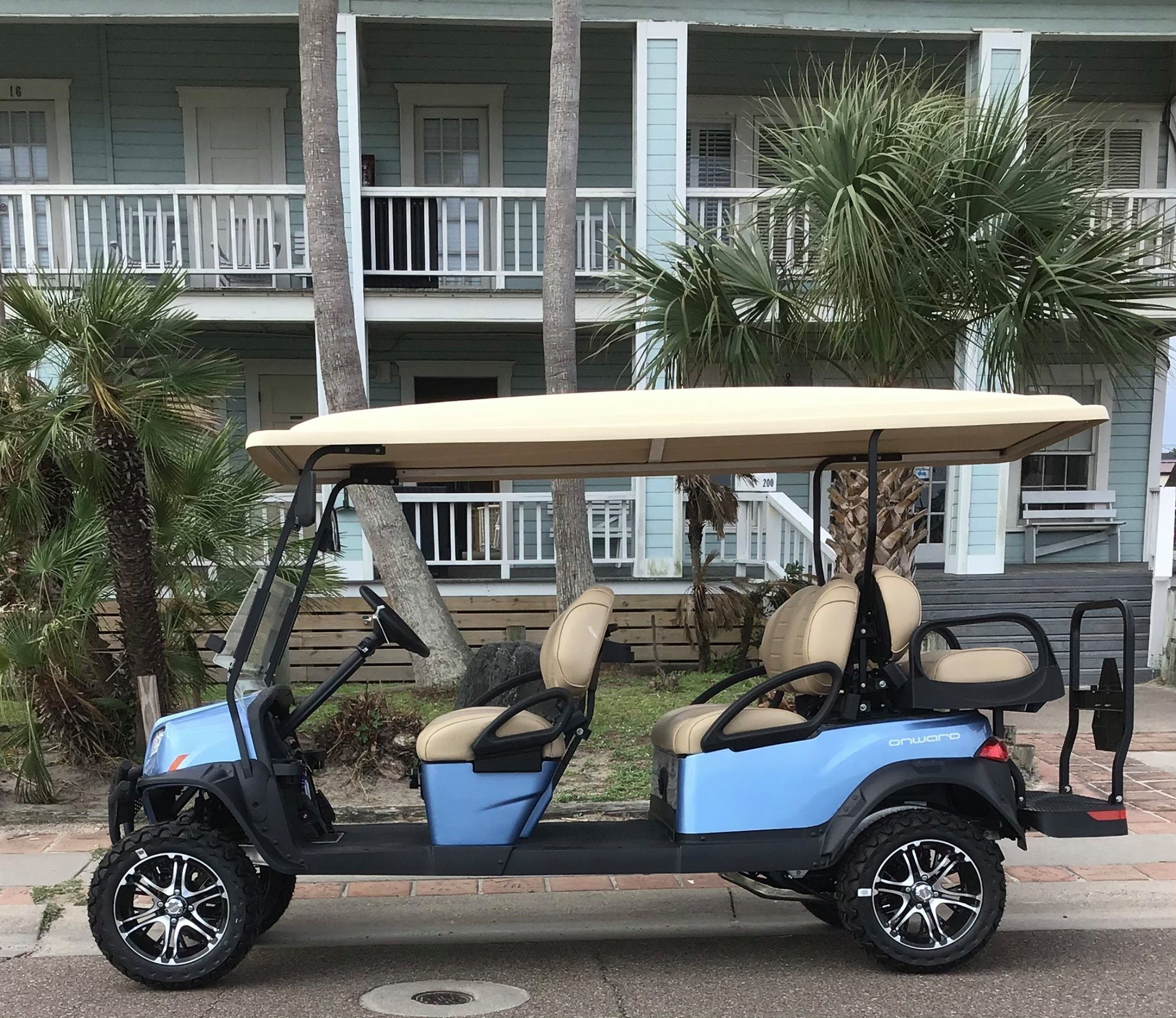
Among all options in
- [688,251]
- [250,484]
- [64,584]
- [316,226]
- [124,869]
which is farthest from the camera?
[316,226]

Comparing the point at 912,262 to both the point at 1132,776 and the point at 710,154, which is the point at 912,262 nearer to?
the point at 1132,776

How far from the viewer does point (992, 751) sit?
155 inches

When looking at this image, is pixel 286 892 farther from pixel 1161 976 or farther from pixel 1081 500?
pixel 1081 500

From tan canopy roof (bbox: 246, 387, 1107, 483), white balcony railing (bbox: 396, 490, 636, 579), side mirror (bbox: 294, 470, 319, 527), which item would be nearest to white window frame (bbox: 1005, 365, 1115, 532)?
white balcony railing (bbox: 396, 490, 636, 579)

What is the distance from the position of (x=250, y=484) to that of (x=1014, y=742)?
5.24 metres

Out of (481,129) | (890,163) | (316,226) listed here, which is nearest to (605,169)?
(481,129)

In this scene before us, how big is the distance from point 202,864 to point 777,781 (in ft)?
7.08

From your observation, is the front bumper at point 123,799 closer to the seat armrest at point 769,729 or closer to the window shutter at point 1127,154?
the seat armrest at point 769,729

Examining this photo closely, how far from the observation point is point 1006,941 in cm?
427

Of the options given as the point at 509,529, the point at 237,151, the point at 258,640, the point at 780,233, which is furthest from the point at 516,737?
the point at 237,151

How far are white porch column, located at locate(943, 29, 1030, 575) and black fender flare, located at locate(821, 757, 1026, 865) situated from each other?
707 cm

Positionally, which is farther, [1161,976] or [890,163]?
[890,163]

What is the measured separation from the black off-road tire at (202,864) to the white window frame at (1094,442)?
11212 millimetres

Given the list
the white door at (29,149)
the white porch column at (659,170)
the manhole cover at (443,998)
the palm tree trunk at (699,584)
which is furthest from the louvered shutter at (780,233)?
the white door at (29,149)
